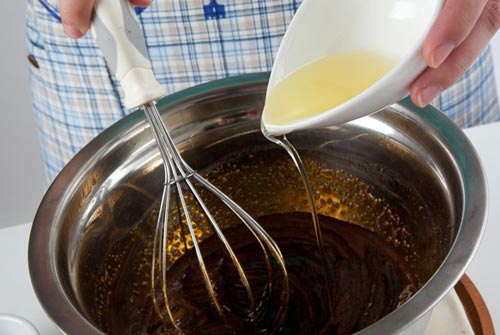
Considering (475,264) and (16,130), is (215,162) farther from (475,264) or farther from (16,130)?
(16,130)

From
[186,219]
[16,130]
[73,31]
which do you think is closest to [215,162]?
[186,219]

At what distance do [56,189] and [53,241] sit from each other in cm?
6

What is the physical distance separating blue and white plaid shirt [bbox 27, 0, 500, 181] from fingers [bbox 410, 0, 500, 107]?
1.10 feet

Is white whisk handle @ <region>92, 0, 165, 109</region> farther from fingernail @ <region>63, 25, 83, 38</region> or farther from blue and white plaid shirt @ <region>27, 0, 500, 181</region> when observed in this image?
blue and white plaid shirt @ <region>27, 0, 500, 181</region>

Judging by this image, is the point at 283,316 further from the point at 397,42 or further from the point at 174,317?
the point at 397,42

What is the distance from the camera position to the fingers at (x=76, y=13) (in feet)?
1.82

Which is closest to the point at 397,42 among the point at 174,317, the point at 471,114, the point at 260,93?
the point at 260,93

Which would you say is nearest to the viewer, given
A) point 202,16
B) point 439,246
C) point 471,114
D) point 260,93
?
point 439,246

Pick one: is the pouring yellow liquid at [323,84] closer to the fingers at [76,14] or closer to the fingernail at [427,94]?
the fingernail at [427,94]

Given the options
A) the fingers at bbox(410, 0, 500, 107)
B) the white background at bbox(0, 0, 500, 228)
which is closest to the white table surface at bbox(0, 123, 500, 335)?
the fingers at bbox(410, 0, 500, 107)

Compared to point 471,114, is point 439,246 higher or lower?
higher

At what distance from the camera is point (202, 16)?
2.95 feet

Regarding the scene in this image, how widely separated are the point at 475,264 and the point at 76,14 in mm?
450

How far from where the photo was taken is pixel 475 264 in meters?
0.72
